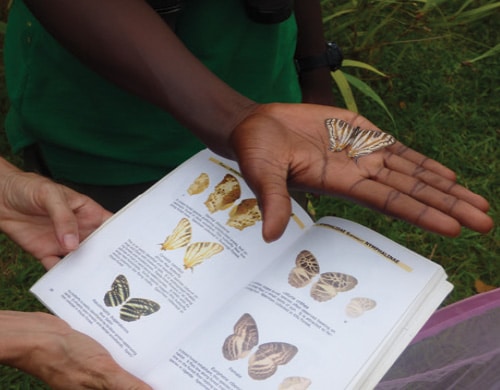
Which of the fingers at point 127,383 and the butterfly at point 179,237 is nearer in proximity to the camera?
the fingers at point 127,383

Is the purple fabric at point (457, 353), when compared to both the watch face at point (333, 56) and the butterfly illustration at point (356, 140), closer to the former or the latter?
the butterfly illustration at point (356, 140)

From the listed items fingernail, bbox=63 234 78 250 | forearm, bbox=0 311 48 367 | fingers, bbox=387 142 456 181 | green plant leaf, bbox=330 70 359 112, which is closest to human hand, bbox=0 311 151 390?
forearm, bbox=0 311 48 367

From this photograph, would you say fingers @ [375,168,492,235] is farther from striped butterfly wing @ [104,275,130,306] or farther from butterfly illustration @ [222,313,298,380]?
striped butterfly wing @ [104,275,130,306]

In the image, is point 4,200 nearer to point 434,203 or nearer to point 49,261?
point 49,261

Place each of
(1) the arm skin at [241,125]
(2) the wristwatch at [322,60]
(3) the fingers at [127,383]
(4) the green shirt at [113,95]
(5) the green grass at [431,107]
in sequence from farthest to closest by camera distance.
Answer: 1. (5) the green grass at [431,107]
2. (2) the wristwatch at [322,60]
3. (4) the green shirt at [113,95]
4. (1) the arm skin at [241,125]
5. (3) the fingers at [127,383]

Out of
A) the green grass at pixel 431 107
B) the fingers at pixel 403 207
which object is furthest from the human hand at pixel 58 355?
the green grass at pixel 431 107

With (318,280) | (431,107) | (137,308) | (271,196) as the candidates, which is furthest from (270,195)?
(431,107)

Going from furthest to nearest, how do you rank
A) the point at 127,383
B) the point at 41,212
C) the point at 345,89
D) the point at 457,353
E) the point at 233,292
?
the point at 345,89 < the point at 457,353 < the point at 41,212 < the point at 233,292 < the point at 127,383

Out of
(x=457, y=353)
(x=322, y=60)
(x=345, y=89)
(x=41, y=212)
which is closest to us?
(x=41, y=212)
